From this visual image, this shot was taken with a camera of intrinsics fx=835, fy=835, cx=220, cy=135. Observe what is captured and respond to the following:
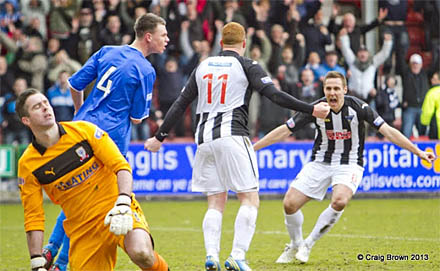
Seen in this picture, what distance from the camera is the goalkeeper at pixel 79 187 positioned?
6.02 meters

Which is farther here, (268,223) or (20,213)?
(20,213)

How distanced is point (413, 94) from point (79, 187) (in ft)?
43.0

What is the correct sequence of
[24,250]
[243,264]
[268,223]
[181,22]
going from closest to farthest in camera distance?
[243,264] < [24,250] < [268,223] < [181,22]

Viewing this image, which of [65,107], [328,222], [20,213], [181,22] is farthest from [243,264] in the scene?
[181,22]

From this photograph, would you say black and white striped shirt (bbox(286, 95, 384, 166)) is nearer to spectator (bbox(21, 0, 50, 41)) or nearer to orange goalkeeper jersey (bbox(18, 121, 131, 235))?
orange goalkeeper jersey (bbox(18, 121, 131, 235))

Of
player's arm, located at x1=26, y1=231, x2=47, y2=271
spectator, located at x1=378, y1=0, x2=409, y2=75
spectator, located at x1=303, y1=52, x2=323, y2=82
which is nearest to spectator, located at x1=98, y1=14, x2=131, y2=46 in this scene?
spectator, located at x1=303, y1=52, x2=323, y2=82

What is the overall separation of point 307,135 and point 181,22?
3706 millimetres

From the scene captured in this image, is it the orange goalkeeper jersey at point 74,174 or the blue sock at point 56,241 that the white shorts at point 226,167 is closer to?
the blue sock at point 56,241

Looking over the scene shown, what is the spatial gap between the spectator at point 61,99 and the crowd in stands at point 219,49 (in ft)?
0.07

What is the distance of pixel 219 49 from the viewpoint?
18.3 meters

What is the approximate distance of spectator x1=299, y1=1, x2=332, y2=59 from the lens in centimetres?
1859

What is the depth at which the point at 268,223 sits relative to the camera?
1345 centimetres

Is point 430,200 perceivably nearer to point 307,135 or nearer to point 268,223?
point 307,135

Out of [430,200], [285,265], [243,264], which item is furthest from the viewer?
[430,200]
